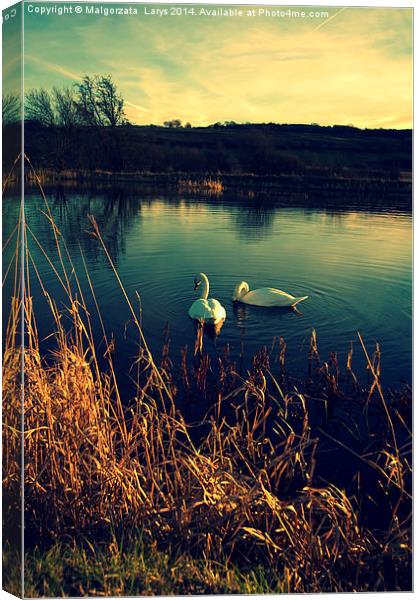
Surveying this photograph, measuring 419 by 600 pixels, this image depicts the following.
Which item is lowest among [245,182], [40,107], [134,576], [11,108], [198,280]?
[134,576]

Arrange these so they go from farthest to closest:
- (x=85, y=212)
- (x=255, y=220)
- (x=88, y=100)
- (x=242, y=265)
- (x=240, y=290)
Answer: (x=242, y=265) < (x=240, y=290) < (x=255, y=220) < (x=85, y=212) < (x=88, y=100)

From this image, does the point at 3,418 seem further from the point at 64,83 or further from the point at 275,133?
the point at 275,133

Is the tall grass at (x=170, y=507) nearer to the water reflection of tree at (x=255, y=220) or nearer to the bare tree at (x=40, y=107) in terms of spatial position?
the bare tree at (x=40, y=107)

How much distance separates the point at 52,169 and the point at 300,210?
96.2 inches

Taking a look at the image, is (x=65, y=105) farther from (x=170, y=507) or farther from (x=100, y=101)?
(x=170, y=507)

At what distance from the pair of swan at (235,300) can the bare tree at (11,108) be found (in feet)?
13.4

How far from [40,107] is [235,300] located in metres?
4.62

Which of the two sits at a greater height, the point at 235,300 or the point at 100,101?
the point at 100,101

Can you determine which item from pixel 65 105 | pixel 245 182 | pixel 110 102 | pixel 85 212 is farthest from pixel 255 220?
pixel 65 105

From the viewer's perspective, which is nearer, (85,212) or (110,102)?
(110,102)

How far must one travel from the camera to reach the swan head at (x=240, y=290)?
8.11m

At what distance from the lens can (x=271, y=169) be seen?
5.09m

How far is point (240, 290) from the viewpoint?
8.24m

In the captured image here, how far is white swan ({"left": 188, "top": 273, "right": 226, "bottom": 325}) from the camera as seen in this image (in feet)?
24.9
